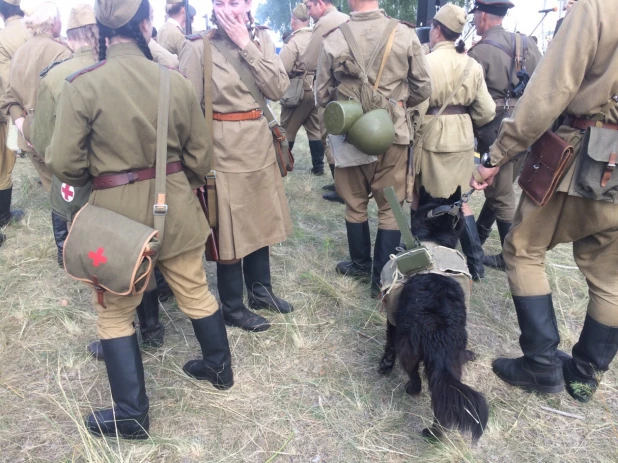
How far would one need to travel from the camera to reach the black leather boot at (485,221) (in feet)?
13.8

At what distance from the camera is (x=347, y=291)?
3.64 metres

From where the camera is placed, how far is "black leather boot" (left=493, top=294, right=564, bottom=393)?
8.14 ft

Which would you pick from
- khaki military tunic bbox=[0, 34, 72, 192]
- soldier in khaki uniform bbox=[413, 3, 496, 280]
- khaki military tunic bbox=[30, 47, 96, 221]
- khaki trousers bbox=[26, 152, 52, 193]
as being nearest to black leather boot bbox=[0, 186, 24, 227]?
khaki trousers bbox=[26, 152, 52, 193]

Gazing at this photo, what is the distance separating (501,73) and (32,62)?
12.9 ft

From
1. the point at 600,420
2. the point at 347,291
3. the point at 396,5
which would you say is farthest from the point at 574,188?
the point at 396,5

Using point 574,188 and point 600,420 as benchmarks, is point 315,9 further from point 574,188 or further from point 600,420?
point 600,420

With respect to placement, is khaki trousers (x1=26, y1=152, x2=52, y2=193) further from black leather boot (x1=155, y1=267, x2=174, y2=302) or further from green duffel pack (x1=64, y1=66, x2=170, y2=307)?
green duffel pack (x1=64, y1=66, x2=170, y2=307)

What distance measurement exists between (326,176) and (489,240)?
2722mm

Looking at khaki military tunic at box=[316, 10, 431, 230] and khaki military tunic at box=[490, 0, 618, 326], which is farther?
khaki military tunic at box=[316, 10, 431, 230]

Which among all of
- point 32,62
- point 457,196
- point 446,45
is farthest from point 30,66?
point 457,196

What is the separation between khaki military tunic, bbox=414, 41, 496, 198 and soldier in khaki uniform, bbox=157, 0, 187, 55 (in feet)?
12.9

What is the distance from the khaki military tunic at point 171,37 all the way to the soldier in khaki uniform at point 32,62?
2487mm

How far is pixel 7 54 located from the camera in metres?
4.39

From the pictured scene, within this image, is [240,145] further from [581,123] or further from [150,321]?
[581,123]
